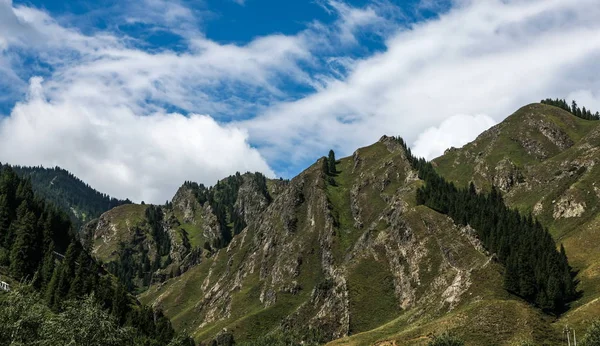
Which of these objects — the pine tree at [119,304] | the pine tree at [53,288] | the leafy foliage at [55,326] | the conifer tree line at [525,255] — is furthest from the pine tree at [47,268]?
the conifer tree line at [525,255]

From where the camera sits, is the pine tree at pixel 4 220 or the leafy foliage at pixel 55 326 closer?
the leafy foliage at pixel 55 326

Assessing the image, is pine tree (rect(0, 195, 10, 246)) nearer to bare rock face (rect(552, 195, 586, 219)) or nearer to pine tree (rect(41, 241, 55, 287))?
pine tree (rect(41, 241, 55, 287))

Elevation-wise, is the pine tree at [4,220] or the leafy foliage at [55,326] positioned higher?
the pine tree at [4,220]

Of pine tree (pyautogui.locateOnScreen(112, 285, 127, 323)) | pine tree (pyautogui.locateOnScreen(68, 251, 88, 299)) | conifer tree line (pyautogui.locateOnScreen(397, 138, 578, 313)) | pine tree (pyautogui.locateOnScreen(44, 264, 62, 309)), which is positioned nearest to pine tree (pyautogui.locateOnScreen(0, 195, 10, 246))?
pine tree (pyautogui.locateOnScreen(68, 251, 88, 299))

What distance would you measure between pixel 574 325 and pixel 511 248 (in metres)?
51.1

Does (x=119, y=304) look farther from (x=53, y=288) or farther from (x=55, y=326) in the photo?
(x=55, y=326)

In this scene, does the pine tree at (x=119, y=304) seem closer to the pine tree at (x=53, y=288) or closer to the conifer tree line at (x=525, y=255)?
the pine tree at (x=53, y=288)

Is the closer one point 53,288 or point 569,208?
point 53,288

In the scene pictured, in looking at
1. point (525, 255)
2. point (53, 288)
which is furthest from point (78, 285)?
point (525, 255)

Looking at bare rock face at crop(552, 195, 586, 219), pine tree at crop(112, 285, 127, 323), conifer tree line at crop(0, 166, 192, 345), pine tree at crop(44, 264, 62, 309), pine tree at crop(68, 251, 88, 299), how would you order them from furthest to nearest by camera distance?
1. bare rock face at crop(552, 195, 586, 219)
2. pine tree at crop(112, 285, 127, 323)
3. conifer tree line at crop(0, 166, 192, 345)
4. pine tree at crop(68, 251, 88, 299)
5. pine tree at crop(44, 264, 62, 309)

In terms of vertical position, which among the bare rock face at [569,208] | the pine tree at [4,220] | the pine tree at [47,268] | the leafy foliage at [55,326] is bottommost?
the leafy foliage at [55,326]

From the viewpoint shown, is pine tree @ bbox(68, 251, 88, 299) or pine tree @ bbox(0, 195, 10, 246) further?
pine tree @ bbox(0, 195, 10, 246)

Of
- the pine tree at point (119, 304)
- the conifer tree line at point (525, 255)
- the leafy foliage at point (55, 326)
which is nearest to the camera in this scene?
the leafy foliage at point (55, 326)

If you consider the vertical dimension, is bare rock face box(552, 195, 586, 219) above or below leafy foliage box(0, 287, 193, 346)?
above
